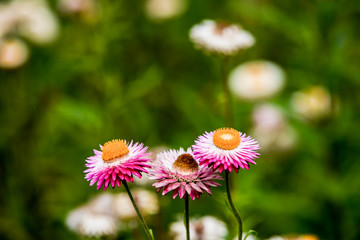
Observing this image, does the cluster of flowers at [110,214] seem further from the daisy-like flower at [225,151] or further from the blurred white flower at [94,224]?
the daisy-like flower at [225,151]

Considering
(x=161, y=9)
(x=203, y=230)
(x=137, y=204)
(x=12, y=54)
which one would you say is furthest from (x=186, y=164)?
(x=161, y=9)

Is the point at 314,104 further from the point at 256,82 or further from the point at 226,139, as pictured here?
the point at 226,139

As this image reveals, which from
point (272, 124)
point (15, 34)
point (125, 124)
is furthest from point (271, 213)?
point (15, 34)

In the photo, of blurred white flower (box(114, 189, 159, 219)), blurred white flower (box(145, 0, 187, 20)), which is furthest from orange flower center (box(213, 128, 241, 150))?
blurred white flower (box(145, 0, 187, 20))

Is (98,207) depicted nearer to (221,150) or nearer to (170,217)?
(170,217)

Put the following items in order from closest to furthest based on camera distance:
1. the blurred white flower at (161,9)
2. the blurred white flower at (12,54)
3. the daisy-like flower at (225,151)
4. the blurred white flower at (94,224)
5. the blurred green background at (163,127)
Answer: the daisy-like flower at (225,151) < the blurred white flower at (94,224) < the blurred green background at (163,127) < the blurred white flower at (12,54) < the blurred white flower at (161,9)

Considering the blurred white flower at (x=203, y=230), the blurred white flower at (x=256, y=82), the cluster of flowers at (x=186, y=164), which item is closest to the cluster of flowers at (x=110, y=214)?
the blurred white flower at (x=203, y=230)

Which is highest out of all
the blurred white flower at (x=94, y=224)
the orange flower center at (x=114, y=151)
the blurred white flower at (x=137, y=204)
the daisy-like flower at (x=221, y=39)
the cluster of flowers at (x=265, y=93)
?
the cluster of flowers at (x=265, y=93)
